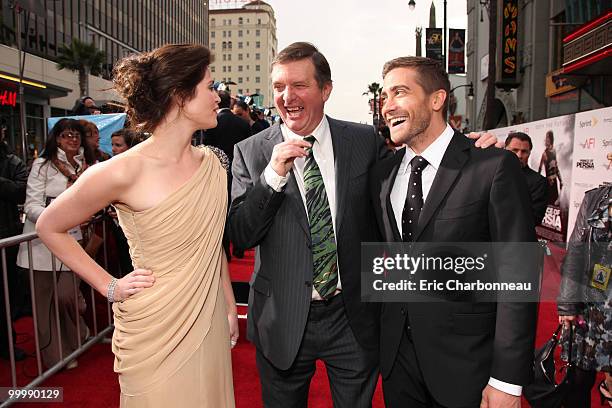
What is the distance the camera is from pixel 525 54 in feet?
77.9

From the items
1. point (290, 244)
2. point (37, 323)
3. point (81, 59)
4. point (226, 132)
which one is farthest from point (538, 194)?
point (81, 59)

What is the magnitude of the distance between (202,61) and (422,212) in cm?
121

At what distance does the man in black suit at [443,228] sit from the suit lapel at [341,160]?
0.17 m

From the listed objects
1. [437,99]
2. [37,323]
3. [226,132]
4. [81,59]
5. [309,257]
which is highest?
[81,59]

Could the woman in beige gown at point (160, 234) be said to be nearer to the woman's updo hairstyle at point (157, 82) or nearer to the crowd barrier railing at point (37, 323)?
the woman's updo hairstyle at point (157, 82)

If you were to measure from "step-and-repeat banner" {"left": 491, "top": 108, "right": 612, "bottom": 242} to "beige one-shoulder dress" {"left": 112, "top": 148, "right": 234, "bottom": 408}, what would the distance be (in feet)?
22.6

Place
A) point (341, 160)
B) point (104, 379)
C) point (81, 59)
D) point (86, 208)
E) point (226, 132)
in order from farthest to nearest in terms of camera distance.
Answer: point (81, 59)
point (226, 132)
point (104, 379)
point (341, 160)
point (86, 208)

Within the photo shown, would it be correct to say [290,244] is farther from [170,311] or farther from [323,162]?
[170,311]

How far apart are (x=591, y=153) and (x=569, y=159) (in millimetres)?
769

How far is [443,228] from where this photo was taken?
2.16 m

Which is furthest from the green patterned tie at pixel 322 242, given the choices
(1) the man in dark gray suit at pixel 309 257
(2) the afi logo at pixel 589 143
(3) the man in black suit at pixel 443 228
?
(2) the afi logo at pixel 589 143

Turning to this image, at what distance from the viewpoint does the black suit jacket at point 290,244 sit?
7.85 ft

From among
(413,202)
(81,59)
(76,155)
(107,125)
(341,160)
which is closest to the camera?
(413,202)

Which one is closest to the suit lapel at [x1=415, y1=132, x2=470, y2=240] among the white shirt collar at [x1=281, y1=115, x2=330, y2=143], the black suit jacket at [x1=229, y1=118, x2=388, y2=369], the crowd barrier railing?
the black suit jacket at [x1=229, y1=118, x2=388, y2=369]
